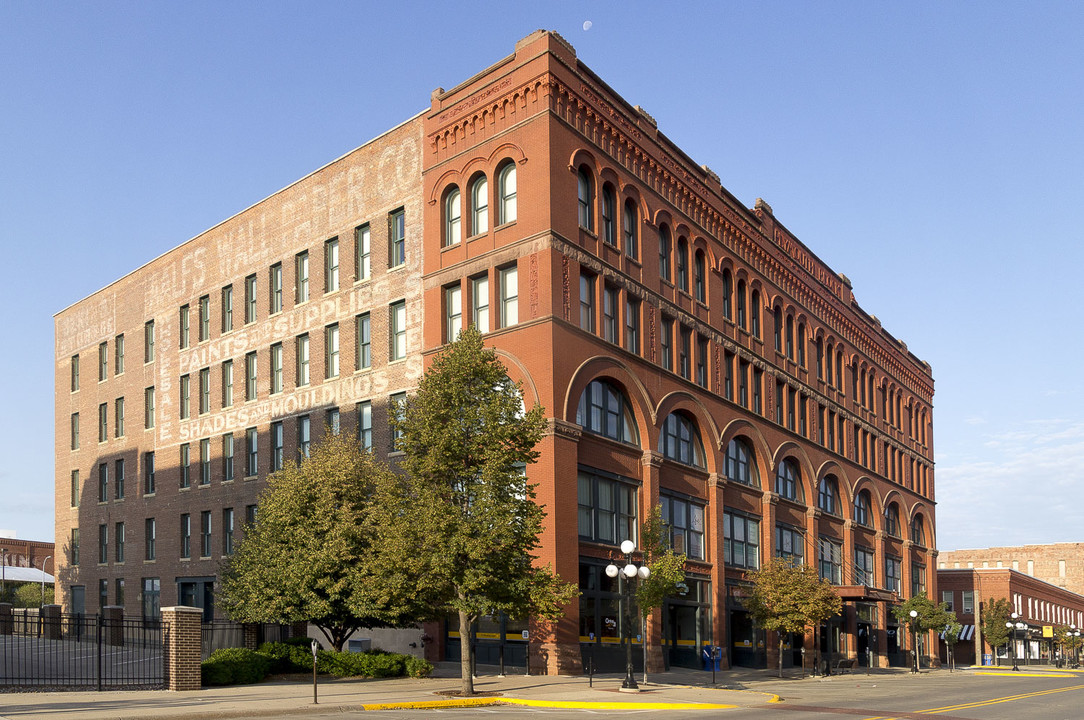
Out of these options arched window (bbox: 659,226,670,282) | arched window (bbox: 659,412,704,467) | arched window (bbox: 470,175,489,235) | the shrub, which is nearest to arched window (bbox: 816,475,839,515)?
arched window (bbox: 659,412,704,467)

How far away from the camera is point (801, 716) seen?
25.9 m

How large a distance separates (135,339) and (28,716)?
142 ft

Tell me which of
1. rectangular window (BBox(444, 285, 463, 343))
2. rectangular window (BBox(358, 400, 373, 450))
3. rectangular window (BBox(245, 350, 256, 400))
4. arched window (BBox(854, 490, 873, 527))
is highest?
rectangular window (BBox(444, 285, 463, 343))

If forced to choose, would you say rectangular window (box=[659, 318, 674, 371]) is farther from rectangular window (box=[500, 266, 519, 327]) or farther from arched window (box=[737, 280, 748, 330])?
rectangular window (box=[500, 266, 519, 327])

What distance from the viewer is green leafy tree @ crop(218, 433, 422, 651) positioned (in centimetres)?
3353

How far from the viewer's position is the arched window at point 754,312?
56.4 meters

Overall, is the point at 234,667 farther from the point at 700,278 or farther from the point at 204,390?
the point at 700,278

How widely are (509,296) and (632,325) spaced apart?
21.6ft

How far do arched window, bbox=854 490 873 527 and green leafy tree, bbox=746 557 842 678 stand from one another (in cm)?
2131

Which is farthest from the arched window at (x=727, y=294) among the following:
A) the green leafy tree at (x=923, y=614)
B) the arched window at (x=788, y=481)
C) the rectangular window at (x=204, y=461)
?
the rectangular window at (x=204, y=461)

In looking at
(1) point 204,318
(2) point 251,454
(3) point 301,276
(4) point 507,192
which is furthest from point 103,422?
(4) point 507,192

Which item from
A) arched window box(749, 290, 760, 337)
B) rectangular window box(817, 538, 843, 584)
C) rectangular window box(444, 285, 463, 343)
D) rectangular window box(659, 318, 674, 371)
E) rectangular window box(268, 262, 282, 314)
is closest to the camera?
rectangular window box(444, 285, 463, 343)

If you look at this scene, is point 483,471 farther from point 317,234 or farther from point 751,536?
point 751,536

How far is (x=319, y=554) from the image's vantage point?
3356cm
